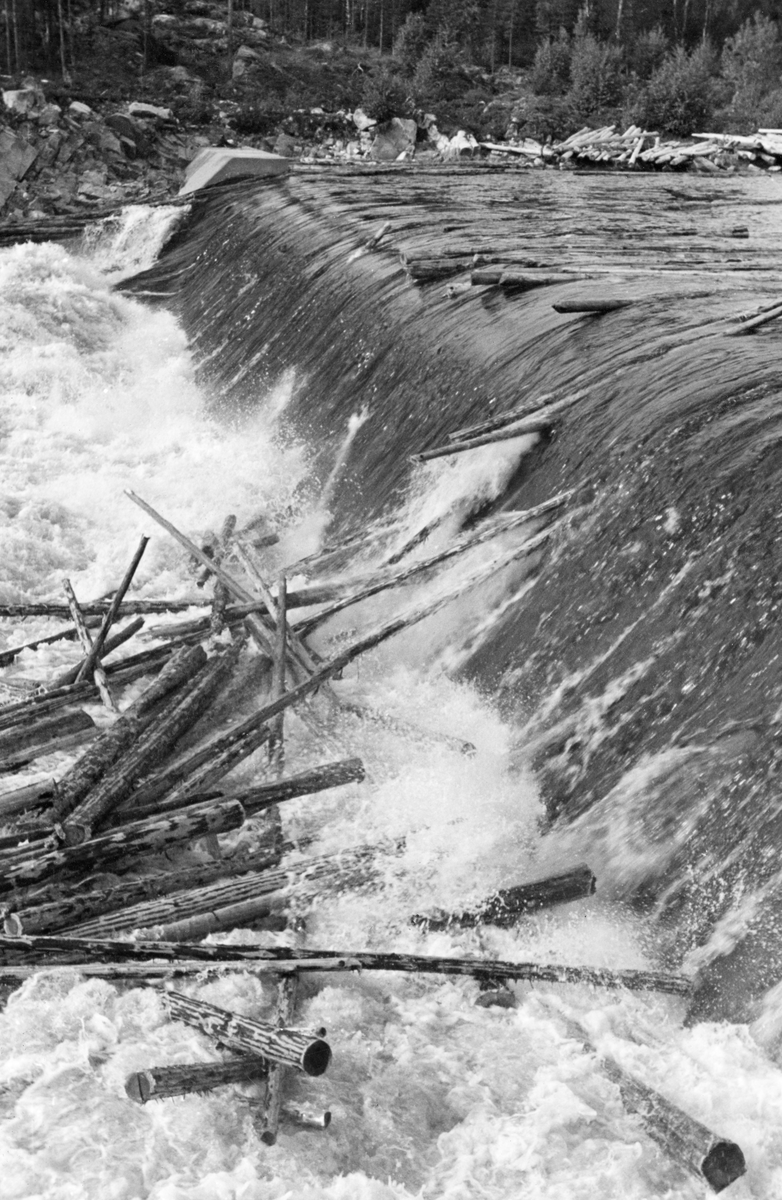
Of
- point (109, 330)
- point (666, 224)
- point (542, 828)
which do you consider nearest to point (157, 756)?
point (542, 828)

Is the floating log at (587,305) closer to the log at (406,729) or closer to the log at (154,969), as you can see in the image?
the log at (406,729)

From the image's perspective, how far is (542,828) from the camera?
745 centimetres

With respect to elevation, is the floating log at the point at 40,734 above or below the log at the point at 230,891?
below

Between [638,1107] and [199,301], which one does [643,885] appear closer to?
[638,1107]

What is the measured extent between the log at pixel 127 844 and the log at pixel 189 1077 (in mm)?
1471

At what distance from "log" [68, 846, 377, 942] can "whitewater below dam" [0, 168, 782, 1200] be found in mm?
127

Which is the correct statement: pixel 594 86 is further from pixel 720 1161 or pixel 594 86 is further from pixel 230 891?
pixel 720 1161

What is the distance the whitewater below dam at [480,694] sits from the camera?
17.1ft

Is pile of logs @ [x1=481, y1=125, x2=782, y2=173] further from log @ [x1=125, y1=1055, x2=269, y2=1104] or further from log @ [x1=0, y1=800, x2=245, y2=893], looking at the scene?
log @ [x1=125, y1=1055, x2=269, y2=1104]

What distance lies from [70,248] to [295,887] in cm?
2210

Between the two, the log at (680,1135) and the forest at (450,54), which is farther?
the forest at (450,54)

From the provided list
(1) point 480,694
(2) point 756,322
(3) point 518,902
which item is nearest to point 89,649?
(1) point 480,694

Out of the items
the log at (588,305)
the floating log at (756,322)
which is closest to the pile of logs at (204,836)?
the floating log at (756,322)

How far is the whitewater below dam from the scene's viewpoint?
5.22 m
